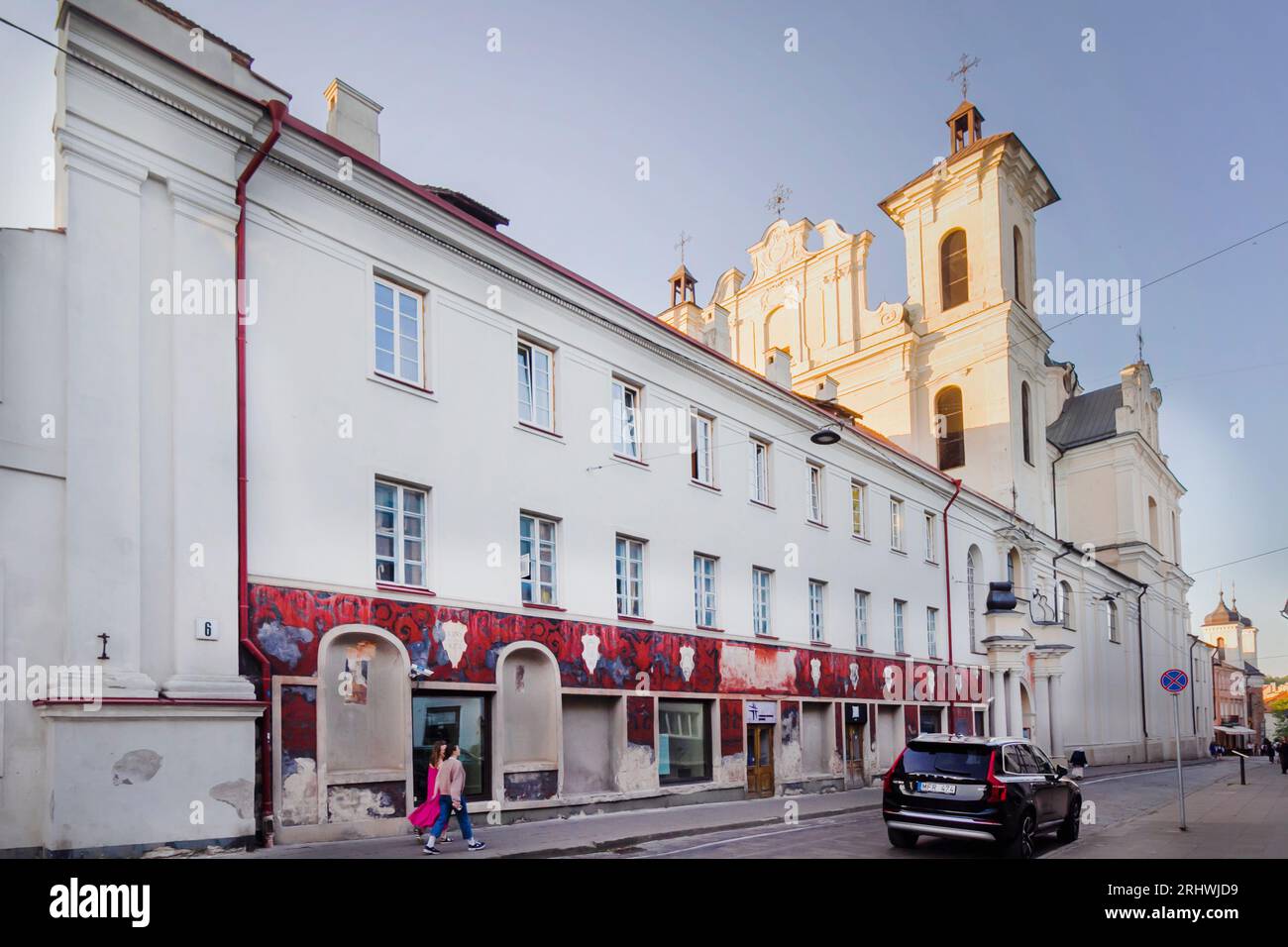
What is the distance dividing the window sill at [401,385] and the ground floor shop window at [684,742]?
782cm

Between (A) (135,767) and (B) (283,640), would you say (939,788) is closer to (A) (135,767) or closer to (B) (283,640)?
(B) (283,640)

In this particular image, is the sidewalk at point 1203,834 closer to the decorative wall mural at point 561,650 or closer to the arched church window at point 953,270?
the decorative wall mural at point 561,650

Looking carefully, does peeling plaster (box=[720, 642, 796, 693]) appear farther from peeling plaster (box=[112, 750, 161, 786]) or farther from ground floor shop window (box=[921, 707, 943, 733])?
peeling plaster (box=[112, 750, 161, 786])

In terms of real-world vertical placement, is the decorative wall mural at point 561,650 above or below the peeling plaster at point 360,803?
above

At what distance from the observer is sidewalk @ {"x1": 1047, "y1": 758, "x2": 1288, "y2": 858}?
14312 mm

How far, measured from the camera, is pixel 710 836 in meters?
16.1

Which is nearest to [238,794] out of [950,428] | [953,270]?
[950,428]

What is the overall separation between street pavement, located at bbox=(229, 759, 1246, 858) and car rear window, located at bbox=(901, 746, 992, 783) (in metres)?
1.06

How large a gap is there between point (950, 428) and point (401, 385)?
34646mm

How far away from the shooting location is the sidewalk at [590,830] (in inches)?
508

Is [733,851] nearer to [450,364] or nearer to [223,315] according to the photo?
[450,364]

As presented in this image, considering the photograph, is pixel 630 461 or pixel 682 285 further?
pixel 682 285

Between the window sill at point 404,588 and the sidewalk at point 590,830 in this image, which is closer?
the sidewalk at point 590,830

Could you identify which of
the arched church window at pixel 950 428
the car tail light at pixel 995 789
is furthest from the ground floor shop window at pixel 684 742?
the arched church window at pixel 950 428
